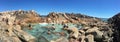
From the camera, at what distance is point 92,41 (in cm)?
4728

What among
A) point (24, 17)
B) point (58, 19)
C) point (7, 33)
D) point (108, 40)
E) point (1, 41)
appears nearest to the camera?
point (1, 41)

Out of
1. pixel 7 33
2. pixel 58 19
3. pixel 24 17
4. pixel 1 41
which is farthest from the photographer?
pixel 58 19

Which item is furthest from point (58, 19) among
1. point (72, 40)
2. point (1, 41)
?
point (1, 41)

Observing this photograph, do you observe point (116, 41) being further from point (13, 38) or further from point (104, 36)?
point (13, 38)

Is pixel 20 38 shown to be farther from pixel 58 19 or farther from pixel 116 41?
pixel 58 19

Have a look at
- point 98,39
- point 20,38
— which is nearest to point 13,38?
point 20,38

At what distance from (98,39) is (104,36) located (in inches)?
75.6

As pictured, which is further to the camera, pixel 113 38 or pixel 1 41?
pixel 113 38

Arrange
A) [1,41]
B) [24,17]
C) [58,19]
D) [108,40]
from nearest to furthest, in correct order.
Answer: [1,41] < [108,40] < [24,17] < [58,19]

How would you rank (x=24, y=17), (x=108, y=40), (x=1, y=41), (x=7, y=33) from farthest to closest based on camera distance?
1. (x=24, y=17)
2. (x=7, y=33)
3. (x=108, y=40)
4. (x=1, y=41)

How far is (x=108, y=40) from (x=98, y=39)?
153 inches

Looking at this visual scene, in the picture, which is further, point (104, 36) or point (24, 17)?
point (24, 17)

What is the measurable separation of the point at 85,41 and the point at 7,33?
15.0m

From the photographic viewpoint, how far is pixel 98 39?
5012 cm
